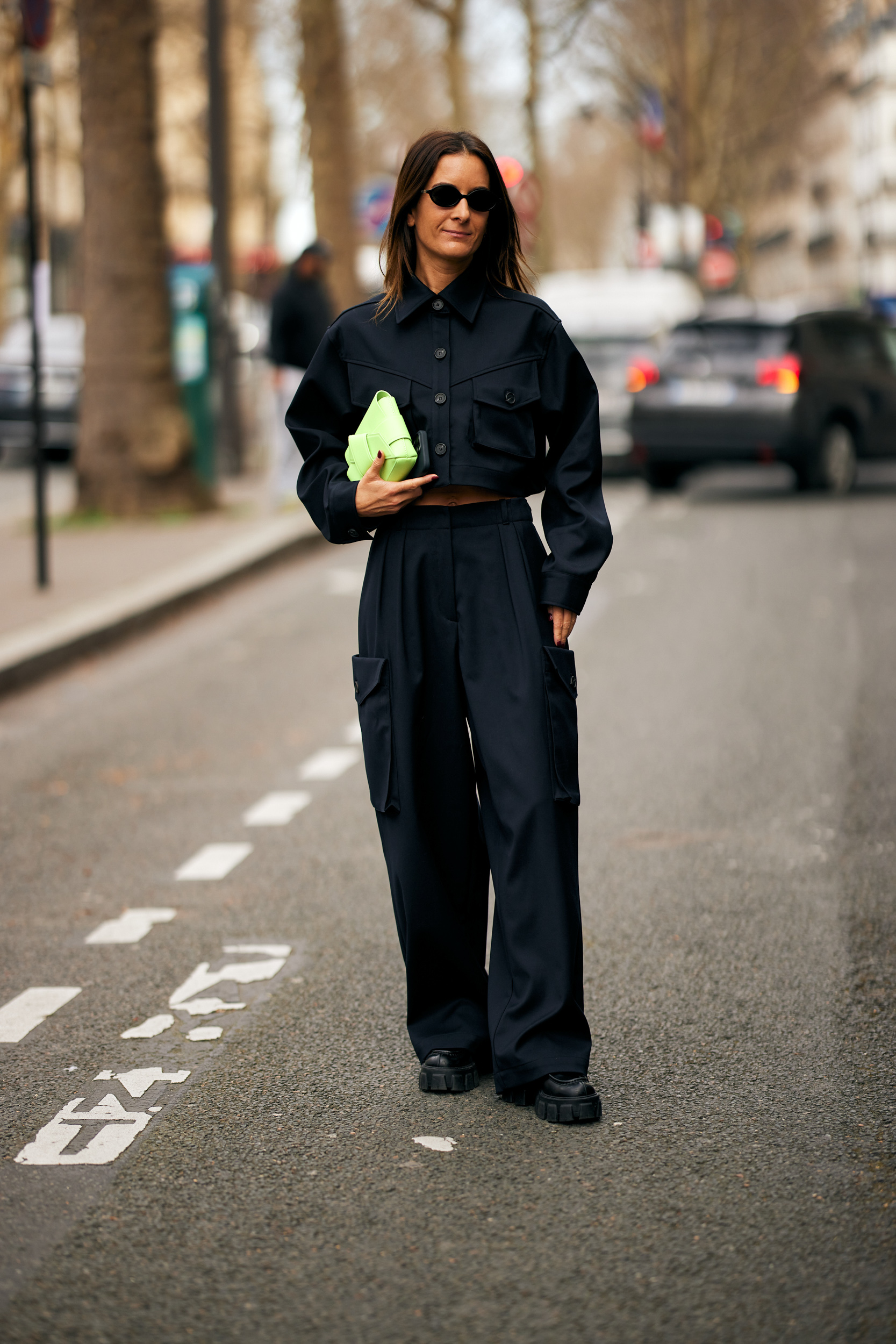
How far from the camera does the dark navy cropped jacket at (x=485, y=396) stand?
393 cm

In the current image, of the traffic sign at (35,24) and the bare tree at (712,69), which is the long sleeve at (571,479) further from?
the bare tree at (712,69)

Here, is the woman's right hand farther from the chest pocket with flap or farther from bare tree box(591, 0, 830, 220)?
bare tree box(591, 0, 830, 220)

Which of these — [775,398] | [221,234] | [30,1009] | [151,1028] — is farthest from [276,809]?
[221,234]

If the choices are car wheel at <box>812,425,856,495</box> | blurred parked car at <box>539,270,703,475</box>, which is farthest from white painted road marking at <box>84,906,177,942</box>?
car wheel at <box>812,425,856,495</box>

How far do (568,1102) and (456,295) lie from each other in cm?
161

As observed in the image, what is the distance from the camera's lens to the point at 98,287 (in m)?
16.1

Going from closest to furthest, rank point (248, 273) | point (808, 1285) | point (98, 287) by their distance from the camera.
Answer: point (808, 1285) < point (98, 287) < point (248, 273)

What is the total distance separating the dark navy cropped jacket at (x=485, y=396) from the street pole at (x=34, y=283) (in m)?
6.84

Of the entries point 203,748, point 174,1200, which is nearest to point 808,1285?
point 174,1200

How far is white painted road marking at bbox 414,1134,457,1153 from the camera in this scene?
12.4 feet

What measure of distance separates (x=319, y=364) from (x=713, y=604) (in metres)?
8.05

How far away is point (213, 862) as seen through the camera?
6.29 m

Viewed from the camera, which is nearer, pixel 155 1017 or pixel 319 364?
pixel 319 364

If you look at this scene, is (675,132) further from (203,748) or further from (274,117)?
(203,748)
